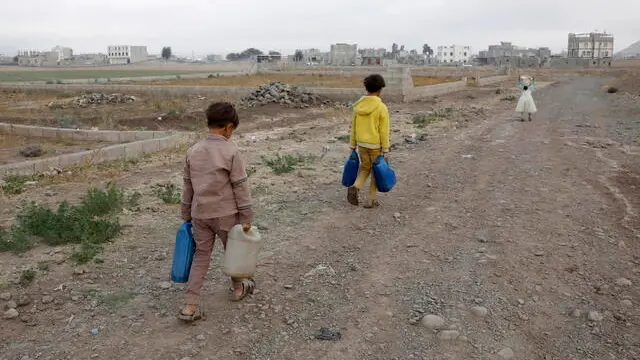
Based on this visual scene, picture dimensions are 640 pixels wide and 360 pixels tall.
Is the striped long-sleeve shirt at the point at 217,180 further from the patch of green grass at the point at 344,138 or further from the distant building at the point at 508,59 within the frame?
the distant building at the point at 508,59

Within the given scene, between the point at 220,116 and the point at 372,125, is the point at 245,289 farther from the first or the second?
the point at 372,125

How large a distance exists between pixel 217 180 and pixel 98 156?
6.37 meters

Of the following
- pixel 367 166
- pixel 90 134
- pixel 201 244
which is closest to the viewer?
pixel 201 244

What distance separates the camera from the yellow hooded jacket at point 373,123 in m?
6.00

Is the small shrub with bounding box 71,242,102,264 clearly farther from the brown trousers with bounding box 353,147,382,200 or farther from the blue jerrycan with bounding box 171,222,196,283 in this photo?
the brown trousers with bounding box 353,147,382,200

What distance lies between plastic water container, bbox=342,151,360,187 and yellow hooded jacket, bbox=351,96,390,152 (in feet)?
0.69

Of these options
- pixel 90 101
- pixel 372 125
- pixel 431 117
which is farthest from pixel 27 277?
pixel 90 101

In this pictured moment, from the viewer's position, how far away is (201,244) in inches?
147

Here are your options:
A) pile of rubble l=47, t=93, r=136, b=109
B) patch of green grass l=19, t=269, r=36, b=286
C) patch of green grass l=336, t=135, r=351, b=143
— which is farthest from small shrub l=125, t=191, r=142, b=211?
pile of rubble l=47, t=93, r=136, b=109

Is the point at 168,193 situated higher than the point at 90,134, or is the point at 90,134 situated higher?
the point at 90,134

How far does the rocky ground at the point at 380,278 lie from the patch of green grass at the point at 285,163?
7.7 inches

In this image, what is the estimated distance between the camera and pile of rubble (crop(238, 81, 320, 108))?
1812 cm

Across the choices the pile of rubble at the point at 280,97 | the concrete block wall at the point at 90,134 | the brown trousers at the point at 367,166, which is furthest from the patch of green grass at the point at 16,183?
the pile of rubble at the point at 280,97

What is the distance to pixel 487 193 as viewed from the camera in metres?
6.93
